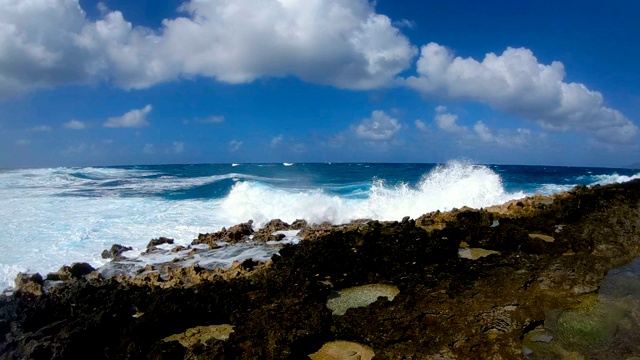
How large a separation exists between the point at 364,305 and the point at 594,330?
7.64 feet

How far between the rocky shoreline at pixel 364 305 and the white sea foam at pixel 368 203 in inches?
257

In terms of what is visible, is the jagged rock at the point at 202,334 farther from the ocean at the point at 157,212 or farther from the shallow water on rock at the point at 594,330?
the ocean at the point at 157,212

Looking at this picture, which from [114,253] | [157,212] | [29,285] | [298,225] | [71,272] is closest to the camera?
[29,285]

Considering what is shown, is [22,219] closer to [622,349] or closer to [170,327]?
[170,327]

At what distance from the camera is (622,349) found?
3727mm

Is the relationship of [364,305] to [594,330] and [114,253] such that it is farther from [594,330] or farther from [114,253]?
[114,253]

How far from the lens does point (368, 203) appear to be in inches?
616

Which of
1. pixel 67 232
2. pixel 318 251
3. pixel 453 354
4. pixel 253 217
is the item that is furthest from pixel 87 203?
pixel 453 354

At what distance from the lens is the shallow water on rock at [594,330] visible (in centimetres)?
372

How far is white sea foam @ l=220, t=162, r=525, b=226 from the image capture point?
1421 centimetres

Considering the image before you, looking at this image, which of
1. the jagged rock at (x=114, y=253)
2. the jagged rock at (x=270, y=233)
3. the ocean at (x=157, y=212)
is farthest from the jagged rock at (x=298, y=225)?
the jagged rock at (x=114, y=253)

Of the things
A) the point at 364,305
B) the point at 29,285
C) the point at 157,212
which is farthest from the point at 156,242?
the point at 364,305

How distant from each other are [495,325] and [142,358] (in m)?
3.35

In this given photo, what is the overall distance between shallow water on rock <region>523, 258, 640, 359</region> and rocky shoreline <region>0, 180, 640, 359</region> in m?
0.02
